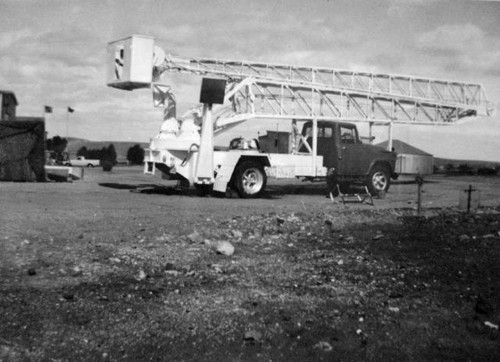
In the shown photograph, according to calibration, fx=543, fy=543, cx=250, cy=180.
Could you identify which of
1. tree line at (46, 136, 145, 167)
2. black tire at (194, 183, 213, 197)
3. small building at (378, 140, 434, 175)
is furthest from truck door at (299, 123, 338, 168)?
tree line at (46, 136, 145, 167)

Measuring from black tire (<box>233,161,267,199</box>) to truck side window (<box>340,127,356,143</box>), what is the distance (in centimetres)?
274

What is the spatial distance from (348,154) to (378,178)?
3.89 feet

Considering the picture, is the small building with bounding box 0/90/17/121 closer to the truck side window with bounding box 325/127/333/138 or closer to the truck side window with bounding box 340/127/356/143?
the truck side window with bounding box 325/127/333/138

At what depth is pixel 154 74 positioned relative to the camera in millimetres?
13352

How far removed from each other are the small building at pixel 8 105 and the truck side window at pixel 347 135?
14.9 meters

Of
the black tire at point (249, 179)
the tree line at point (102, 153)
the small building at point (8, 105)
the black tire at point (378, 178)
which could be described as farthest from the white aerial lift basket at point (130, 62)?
the tree line at point (102, 153)

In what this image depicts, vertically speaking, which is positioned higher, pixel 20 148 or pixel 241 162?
pixel 20 148

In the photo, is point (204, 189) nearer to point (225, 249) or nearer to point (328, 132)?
point (328, 132)

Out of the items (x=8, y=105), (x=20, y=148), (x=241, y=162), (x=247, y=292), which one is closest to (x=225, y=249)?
(x=247, y=292)

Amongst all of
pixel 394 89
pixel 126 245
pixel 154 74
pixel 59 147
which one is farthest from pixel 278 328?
pixel 59 147

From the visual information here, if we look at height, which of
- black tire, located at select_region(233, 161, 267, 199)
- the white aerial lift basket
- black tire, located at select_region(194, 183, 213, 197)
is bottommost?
black tire, located at select_region(194, 183, 213, 197)

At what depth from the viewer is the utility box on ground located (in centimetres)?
1602

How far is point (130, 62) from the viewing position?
41.3 feet

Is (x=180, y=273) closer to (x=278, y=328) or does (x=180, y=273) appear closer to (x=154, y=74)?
(x=278, y=328)
